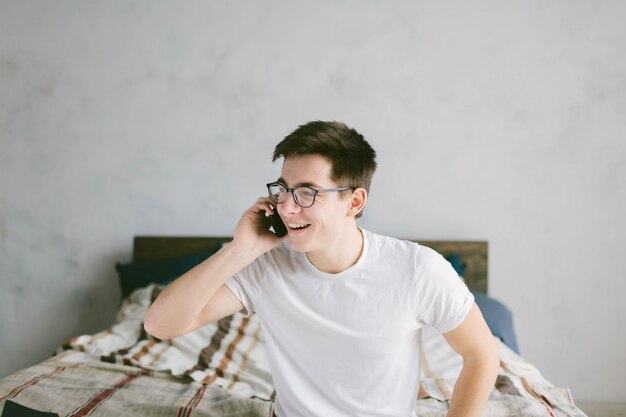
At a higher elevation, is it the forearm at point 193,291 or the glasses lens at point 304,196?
the glasses lens at point 304,196

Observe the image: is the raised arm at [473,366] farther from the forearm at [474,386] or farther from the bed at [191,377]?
the bed at [191,377]

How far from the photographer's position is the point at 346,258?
1.38 meters

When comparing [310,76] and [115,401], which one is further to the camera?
[310,76]

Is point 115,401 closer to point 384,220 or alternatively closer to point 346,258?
point 346,258

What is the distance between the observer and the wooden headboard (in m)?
2.90

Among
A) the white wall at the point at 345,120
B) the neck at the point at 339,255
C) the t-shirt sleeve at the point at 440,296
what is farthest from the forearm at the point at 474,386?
the white wall at the point at 345,120

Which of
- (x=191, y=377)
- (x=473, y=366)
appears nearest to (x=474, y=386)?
(x=473, y=366)

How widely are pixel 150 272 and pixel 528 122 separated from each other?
6.84 feet

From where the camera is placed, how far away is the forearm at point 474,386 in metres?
1.29

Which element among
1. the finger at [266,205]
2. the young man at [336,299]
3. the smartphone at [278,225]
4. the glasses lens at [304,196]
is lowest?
the young man at [336,299]

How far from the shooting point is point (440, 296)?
1.30 meters

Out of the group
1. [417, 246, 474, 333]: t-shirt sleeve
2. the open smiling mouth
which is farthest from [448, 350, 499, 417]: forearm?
the open smiling mouth

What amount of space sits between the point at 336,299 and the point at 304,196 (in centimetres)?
26

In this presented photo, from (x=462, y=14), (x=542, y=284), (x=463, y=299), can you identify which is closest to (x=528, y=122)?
(x=462, y=14)
